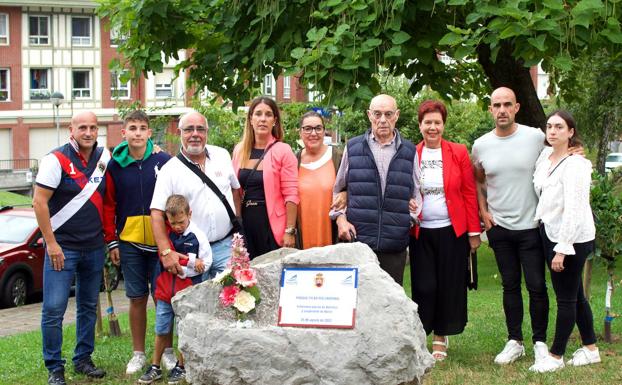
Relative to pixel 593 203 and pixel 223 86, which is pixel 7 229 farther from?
pixel 593 203

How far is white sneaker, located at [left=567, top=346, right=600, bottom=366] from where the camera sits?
730 centimetres

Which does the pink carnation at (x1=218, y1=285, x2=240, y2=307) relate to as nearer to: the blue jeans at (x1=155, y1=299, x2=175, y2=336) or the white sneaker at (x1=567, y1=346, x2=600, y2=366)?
the blue jeans at (x1=155, y1=299, x2=175, y2=336)

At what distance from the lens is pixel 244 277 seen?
245 inches

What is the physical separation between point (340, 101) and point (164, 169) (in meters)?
2.84

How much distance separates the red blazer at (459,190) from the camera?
734 centimetres

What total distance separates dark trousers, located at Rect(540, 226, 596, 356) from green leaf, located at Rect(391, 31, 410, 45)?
2.91 meters

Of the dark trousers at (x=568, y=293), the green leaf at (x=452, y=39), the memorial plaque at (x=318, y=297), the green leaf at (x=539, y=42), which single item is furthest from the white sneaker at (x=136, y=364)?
the green leaf at (x=539, y=42)

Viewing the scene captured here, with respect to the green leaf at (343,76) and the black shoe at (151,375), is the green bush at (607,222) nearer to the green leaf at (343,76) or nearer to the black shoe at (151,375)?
the green leaf at (343,76)

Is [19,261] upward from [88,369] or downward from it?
upward

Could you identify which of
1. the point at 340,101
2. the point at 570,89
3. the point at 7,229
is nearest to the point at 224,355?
the point at 340,101

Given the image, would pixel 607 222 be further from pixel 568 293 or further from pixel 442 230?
pixel 442 230

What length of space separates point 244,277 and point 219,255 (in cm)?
84

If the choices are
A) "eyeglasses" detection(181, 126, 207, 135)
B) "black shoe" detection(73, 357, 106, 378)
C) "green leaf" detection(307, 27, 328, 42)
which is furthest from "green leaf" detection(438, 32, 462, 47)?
"black shoe" detection(73, 357, 106, 378)

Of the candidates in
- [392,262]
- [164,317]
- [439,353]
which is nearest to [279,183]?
[392,262]
